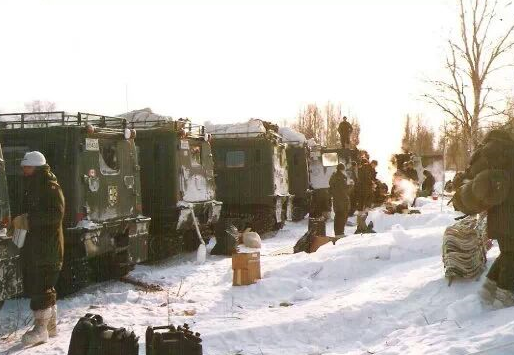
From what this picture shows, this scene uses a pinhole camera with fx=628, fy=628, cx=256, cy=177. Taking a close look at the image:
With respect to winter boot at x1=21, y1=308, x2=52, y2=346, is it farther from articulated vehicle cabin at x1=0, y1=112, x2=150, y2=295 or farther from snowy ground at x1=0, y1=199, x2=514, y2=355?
articulated vehicle cabin at x1=0, y1=112, x2=150, y2=295

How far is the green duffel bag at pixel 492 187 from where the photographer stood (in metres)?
5.62

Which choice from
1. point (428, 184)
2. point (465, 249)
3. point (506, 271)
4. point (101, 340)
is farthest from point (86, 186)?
point (428, 184)

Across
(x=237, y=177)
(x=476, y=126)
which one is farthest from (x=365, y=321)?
(x=476, y=126)

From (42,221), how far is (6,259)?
0.51 meters

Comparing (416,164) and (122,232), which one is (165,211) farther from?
(416,164)

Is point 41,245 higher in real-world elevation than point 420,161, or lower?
lower

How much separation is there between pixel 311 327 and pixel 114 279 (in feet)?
14.6

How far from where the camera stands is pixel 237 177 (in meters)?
16.4

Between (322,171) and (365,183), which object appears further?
(365,183)

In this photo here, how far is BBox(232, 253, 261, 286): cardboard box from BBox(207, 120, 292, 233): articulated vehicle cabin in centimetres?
689

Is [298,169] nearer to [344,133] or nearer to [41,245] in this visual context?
[344,133]

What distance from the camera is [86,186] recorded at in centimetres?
866

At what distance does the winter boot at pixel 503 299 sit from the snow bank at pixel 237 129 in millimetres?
11245

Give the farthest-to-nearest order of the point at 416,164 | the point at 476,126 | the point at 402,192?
1. the point at 416,164
2. the point at 476,126
3. the point at 402,192
